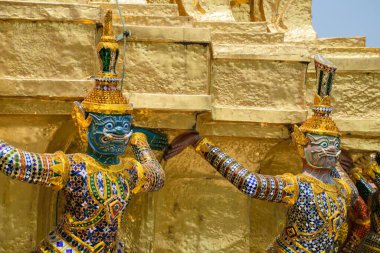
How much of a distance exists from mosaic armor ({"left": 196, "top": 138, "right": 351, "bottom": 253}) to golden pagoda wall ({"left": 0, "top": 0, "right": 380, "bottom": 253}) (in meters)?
0.51

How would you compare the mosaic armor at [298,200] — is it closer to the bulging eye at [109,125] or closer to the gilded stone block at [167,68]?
the gilded stone block at [167,68]

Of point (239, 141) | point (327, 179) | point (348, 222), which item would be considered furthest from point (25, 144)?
point (348, 222)

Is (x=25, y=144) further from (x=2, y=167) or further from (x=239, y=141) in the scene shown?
(x=239, y=141)

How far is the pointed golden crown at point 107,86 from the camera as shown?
507 centimetres

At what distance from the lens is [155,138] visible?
595 centimetres

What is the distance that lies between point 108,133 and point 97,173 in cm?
27

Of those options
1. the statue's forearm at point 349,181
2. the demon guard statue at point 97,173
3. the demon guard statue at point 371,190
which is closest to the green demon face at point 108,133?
the demon guard statue at point 97,173

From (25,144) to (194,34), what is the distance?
4.87 ft

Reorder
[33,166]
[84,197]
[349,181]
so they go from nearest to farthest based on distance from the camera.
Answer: [33,166] < [84,197] < [349,181]

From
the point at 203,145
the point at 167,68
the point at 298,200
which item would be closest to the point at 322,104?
the point at 298,200

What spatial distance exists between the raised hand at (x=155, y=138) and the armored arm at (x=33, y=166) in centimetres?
103

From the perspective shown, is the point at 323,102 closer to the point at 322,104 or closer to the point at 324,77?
the point at 322,104

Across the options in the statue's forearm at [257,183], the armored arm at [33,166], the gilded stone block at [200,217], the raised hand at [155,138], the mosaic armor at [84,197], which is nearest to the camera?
the armored arm at [33,166]

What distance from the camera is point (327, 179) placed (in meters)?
5.86
